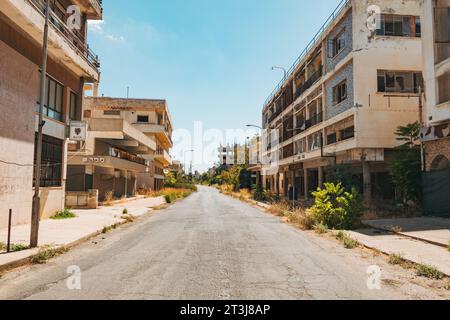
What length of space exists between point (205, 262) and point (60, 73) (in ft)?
45.5

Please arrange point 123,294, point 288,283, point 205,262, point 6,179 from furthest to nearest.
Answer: point 6,179, point 205,262, point 288,283, point 123,294

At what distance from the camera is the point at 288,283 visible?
19.4 ft

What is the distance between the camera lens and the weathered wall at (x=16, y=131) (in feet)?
39.6

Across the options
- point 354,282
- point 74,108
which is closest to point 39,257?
point 354,282

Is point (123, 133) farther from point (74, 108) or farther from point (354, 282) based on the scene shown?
point (354, 282)

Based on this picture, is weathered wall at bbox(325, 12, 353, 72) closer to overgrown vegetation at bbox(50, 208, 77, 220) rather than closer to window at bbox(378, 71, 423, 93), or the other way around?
window at bbox(378, 71, 423, 93)

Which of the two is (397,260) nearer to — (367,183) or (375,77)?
(367,183)

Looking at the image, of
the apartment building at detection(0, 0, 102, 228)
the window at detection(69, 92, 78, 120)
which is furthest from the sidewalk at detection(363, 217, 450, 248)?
the window at detection(69, 92, 78, 120)

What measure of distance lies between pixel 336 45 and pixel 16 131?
22246 millimetres

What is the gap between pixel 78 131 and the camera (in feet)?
52.2

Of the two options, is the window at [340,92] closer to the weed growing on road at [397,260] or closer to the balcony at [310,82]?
the balcony at [310,82]

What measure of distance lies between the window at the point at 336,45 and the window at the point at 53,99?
1863cm

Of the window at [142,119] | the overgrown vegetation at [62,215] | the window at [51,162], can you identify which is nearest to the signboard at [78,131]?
the window at [51,162]

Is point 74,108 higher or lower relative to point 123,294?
higher
